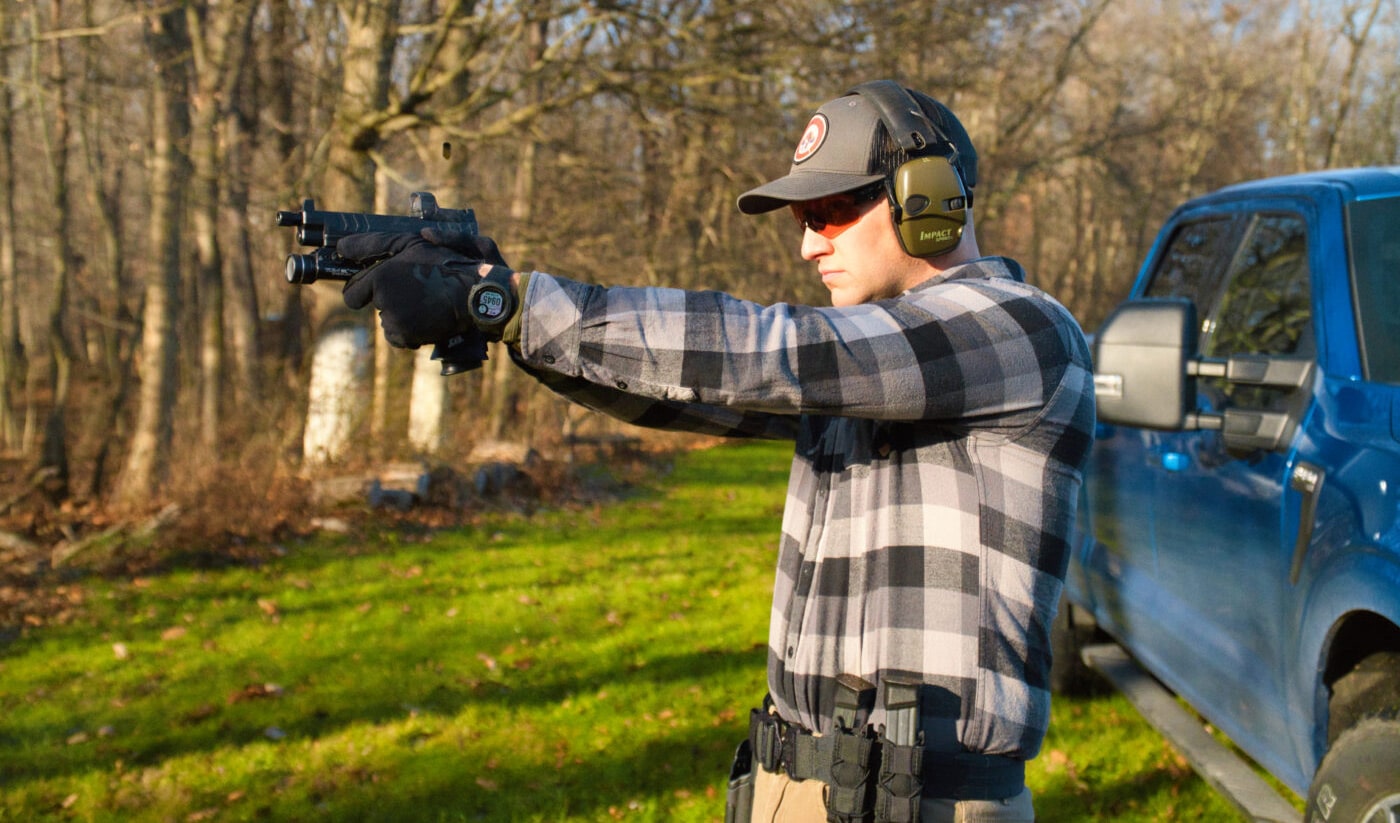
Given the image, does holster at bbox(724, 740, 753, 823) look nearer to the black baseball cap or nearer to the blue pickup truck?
the black baseball cap

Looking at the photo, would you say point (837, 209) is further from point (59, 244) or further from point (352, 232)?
point (59, 244)

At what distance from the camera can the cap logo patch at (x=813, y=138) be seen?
6.56 ft

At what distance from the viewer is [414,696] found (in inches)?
222

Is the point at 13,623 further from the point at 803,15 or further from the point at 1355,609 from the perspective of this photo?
the point at 803,15

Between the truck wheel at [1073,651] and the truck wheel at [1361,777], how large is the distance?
2297 millimetres

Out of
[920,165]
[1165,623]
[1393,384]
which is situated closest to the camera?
[920,165]

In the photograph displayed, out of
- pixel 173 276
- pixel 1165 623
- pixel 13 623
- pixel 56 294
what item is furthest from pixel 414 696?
pixel 56 294

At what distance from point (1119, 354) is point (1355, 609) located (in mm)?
937

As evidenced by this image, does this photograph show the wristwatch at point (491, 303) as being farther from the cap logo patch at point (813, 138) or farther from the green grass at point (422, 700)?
the green grass at point (422, 700)

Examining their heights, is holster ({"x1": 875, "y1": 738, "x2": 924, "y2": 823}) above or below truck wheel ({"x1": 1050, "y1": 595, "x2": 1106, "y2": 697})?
above

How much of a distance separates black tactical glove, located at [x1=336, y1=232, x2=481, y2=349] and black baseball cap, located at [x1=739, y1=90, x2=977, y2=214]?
56 cm

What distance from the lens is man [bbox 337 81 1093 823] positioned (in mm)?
1617

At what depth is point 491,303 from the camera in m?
1.63

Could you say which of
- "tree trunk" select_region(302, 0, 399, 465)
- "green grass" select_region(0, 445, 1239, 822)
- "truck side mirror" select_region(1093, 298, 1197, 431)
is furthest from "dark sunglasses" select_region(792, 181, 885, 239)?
"tree trunk" select_region(302, 0, 399, 465)
